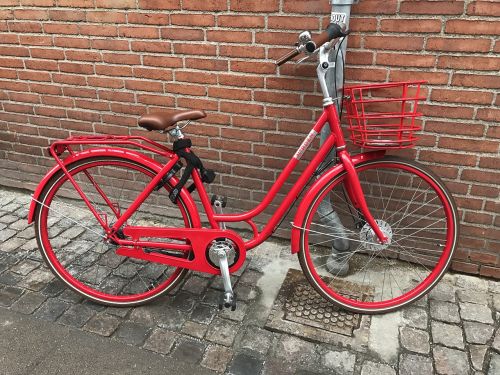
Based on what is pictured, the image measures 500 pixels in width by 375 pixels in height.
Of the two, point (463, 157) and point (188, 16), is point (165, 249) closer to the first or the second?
point (188, 16)

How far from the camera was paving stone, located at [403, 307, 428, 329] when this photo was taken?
2555mm

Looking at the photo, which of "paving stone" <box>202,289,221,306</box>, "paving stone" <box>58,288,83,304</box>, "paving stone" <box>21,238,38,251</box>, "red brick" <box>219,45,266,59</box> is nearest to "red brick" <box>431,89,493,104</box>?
"red brick" <box>219,45,266,59</box>

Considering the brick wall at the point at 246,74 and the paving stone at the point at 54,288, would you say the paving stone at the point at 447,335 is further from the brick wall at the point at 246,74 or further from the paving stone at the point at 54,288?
the paving stone at the point at 54,288

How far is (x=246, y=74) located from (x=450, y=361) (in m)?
2.15

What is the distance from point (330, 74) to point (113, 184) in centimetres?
211

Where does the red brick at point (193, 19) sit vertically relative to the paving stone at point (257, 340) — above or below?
above

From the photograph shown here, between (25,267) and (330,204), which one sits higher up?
(330,204)

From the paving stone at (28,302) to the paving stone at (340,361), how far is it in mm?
1817

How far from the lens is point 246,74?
2.95m

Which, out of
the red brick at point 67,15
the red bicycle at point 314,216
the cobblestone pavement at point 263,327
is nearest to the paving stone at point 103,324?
the cobblestone pavement at point 263,327

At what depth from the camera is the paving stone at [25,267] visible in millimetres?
3025

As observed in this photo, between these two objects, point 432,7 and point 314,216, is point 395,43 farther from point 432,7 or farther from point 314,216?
point 314,216

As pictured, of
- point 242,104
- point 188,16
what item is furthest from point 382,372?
point 188,16

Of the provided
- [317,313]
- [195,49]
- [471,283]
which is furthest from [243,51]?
[471,283]
